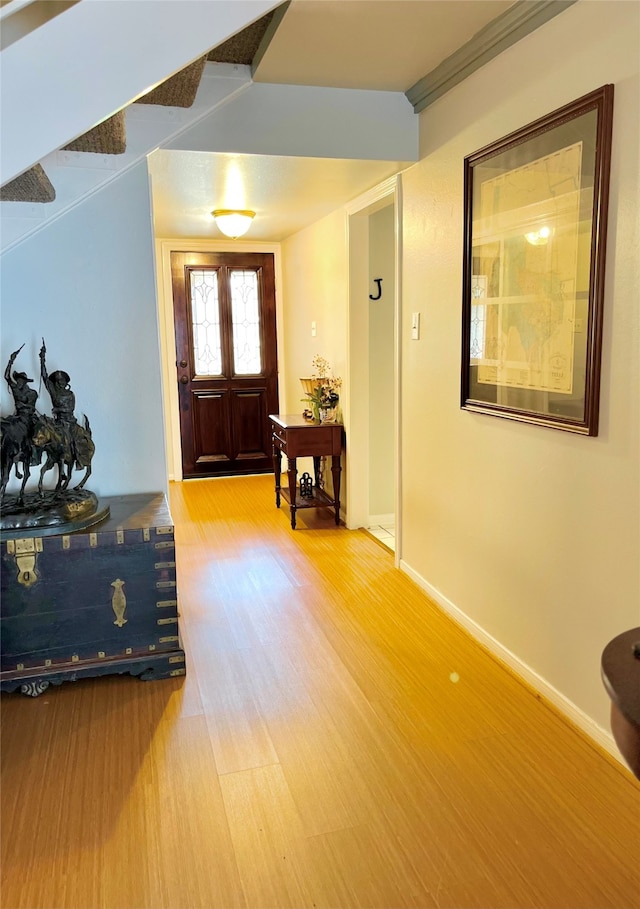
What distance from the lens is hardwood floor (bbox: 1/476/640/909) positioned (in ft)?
5.06

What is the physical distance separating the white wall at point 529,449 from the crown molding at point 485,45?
1.3 inches

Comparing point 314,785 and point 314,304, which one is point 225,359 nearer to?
point 314,304

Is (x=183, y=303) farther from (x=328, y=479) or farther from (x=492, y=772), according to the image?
(x=492, y=772)

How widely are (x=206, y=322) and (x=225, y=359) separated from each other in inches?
14.2

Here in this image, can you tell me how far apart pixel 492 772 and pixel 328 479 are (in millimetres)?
2935

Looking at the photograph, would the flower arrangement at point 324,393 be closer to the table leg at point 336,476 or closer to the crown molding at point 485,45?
the table leg at point 336,476

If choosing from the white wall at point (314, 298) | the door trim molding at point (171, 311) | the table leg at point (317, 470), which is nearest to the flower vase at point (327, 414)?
the white wall at point (314, 298)

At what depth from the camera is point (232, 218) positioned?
414 centimetres

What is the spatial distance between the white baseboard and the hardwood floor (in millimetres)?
38

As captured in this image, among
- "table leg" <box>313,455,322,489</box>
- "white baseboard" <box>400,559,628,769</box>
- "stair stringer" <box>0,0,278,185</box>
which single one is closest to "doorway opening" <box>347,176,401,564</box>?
"table leg" <box>313,455,322,489</box>

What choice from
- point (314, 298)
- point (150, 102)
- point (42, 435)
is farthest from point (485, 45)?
point (314, 298)

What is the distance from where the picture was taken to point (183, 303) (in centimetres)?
A: 564

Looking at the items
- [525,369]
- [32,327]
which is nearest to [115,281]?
[32,327]

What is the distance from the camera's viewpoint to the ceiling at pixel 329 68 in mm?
2127
